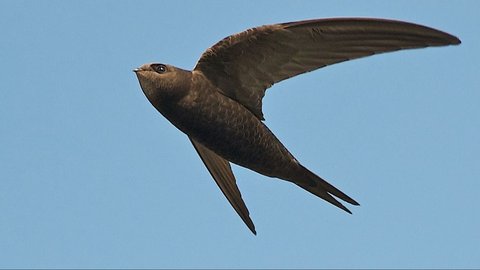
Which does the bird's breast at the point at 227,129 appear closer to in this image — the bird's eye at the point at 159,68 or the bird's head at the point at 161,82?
the bird's head at the point at 161,82

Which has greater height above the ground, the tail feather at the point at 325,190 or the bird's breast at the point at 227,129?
the bird's breast at the point at 227,129

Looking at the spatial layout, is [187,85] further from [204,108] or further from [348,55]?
[348,55]

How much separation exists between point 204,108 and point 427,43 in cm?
231

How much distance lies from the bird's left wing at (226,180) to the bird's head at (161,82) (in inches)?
67.7

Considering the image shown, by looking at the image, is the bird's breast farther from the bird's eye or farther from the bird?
the bird's eye

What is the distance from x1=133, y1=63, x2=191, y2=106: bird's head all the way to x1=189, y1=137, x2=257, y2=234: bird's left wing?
5.64 ft

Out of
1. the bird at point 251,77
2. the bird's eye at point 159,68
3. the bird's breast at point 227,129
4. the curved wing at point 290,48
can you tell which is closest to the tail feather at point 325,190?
the bird at point 251,77

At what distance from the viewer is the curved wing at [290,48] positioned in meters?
9.12

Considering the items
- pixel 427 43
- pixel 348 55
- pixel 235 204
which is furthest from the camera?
→ pixel 235 204

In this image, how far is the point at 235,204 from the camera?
11461mm

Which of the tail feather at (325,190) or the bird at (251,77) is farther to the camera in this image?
the tail feather at (325,190)

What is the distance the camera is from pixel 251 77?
10.4m

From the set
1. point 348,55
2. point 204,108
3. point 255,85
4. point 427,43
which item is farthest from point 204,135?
point 427,43

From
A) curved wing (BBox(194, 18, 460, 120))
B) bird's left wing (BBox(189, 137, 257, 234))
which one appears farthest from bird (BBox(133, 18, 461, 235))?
bird's left wing (BBox(189, 137, 257, 234))
